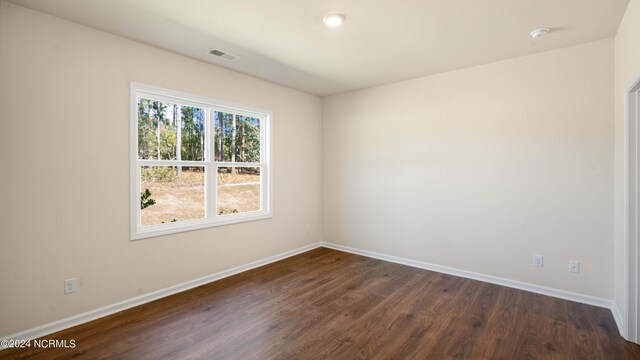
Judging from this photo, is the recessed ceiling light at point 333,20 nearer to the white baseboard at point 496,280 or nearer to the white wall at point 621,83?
the white wall at point 621,83

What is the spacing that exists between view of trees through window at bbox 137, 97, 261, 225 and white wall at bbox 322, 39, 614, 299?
1.66 metres

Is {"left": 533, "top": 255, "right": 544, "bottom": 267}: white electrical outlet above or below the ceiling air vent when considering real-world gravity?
below

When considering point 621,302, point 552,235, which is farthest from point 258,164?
point 621,302

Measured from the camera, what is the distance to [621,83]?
8.52 ft

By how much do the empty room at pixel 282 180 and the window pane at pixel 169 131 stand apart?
22mm

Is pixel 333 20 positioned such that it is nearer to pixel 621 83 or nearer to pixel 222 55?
pixel 222 55

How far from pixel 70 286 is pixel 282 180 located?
9.00 ft

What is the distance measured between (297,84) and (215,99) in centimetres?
133

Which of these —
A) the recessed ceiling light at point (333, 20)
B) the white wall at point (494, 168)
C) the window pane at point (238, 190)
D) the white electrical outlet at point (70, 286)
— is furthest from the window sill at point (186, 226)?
the recessed ceiling light at point (333, 20)

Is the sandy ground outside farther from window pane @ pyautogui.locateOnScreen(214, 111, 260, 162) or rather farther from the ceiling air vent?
the ceiling air vent

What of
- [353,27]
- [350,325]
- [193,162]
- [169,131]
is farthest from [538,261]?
[169,131]

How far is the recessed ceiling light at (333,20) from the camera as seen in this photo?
2502 millimetres

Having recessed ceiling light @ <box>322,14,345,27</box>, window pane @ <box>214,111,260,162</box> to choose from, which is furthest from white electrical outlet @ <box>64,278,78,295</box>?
recessed ceiling light @ <box>322,14,345,27</box>

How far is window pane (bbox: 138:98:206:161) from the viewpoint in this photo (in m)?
3.17
